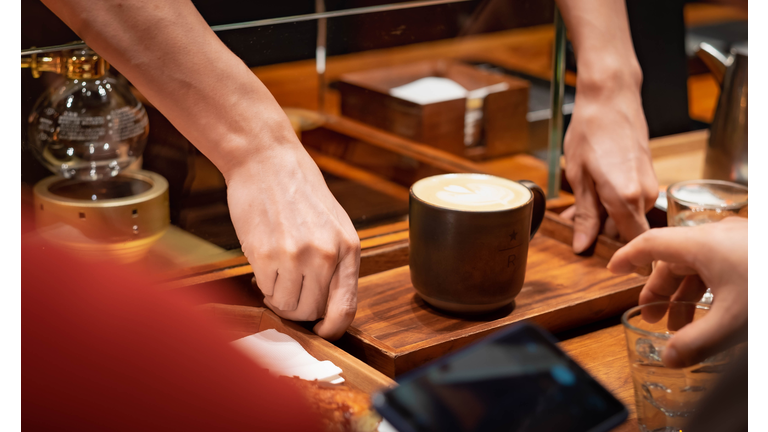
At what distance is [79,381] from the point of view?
499mm

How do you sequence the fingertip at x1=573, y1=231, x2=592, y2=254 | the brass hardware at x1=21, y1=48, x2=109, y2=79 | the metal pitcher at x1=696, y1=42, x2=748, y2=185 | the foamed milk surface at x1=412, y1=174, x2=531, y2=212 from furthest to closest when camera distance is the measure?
the metal pitcher at x1=696, y1=42, x2=748, y2=185 → the fingertip at x1=573, y1=231, x2=592, y2=254 → the brass hardware at x1=21, y1=48, x2=109, y2=79 → the foamed milk surface at x1=412, y1=174, x2=531, y2=212

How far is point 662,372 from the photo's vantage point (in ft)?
1.87

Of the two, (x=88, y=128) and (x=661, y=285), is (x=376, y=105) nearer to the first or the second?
(x=88, y=128)

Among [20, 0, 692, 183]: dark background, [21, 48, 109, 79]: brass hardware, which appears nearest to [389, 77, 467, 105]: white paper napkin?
[20, 0, 692, 183]: dark background

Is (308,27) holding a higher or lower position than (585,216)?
higher

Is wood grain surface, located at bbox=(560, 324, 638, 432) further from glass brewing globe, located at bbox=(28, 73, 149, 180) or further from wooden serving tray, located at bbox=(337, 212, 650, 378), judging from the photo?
glass brewing globe, located at bbox=(28, 73, 149, 180)

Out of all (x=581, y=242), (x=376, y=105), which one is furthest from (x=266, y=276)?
(x=376, y=105)

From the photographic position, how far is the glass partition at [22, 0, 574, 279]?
93 cm

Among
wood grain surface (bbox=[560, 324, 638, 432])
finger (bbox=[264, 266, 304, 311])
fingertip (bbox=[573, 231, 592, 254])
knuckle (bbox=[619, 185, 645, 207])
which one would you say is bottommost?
wood grain surface (bbox=[560, 324, 638, 432])

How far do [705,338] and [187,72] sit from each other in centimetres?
50

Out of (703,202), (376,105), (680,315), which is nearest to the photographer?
(680,315)

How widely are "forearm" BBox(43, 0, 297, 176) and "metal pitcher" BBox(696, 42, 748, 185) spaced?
810mm

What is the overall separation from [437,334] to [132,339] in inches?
12.7

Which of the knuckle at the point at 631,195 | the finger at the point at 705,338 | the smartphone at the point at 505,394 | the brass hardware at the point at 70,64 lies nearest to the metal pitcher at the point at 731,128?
the knuckle at the point at 631,195
